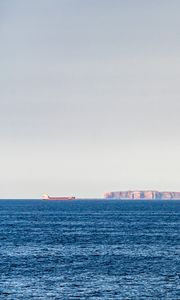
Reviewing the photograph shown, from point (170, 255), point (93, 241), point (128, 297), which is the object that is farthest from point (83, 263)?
point (93, 241)

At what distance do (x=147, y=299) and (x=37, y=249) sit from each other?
50.4 m

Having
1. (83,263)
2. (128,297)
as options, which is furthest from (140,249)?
(128,297)

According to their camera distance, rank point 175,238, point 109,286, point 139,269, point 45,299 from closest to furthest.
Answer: point 45,299 < point 109,286 < point 139,269 < point 175,238

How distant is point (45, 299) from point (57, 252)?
44591mm

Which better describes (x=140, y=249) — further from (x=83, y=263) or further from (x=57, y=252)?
(x=83, y=263)

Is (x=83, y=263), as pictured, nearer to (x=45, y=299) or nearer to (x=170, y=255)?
(x=170, y=255)

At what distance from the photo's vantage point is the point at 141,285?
8288cm

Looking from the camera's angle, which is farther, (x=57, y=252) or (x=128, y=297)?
(x=57, y=252)

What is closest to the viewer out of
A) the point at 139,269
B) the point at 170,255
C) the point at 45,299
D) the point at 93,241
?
the point at 45,299

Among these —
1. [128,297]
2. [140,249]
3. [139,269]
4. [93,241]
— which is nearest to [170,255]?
[140,249]

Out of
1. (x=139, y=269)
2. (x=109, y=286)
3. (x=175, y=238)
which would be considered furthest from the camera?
(x=175, y=238)

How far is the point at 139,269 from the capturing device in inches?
3745

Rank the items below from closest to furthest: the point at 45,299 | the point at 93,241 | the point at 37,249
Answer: the point at 45,299
the point at 37,249
the point at 93,241

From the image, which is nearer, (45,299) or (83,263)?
(45,299)
